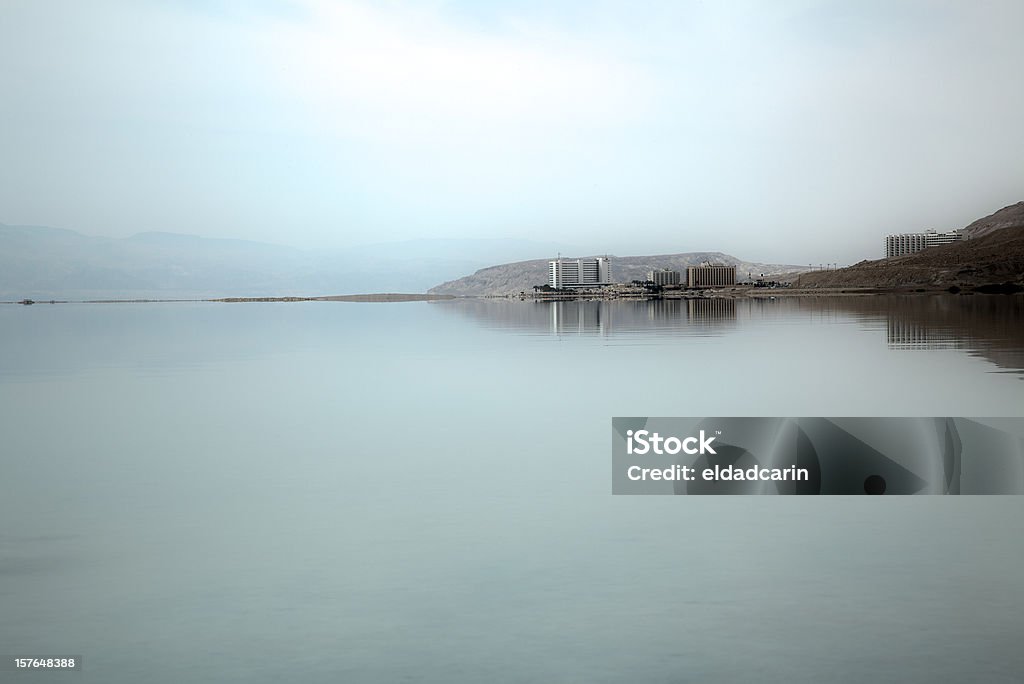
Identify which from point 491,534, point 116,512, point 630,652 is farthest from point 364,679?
point 116,512

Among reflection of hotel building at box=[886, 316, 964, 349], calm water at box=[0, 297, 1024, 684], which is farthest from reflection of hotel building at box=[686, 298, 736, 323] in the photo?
calm water at box=[0, 297, 1024, 684]

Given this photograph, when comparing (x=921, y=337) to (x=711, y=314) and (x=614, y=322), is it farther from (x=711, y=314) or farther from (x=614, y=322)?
(x=711, y=314)

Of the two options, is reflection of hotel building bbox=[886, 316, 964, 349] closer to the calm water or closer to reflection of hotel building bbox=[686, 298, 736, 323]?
the calm water

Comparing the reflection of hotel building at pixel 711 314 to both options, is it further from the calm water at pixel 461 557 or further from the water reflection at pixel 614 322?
the calm water at pixel 461 557

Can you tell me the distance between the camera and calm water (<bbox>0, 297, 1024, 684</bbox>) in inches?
313

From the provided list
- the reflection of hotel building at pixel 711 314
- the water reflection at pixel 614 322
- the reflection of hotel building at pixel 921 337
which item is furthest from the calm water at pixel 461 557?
the reflection of hotel building at pixel 711 314

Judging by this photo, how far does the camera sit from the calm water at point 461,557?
7.94m

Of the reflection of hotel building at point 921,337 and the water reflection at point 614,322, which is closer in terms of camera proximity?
the reflection of hotel building at point 921,337

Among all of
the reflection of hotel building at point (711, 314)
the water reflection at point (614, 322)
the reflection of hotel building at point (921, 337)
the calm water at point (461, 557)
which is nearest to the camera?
the calm water at point (461, 557)

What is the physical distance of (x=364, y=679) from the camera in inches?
297

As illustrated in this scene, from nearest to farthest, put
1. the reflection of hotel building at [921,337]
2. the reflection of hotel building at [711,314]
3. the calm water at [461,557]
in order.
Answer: the calm water at [461,557]
the reflection of hotel building at [921,337]
the reflection of hotel building at [711,314]

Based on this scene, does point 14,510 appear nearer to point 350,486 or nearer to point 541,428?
point 350,486

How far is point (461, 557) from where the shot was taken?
10.7 metres

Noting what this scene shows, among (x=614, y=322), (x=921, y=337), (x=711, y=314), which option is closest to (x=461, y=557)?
(x=921, y=337)
